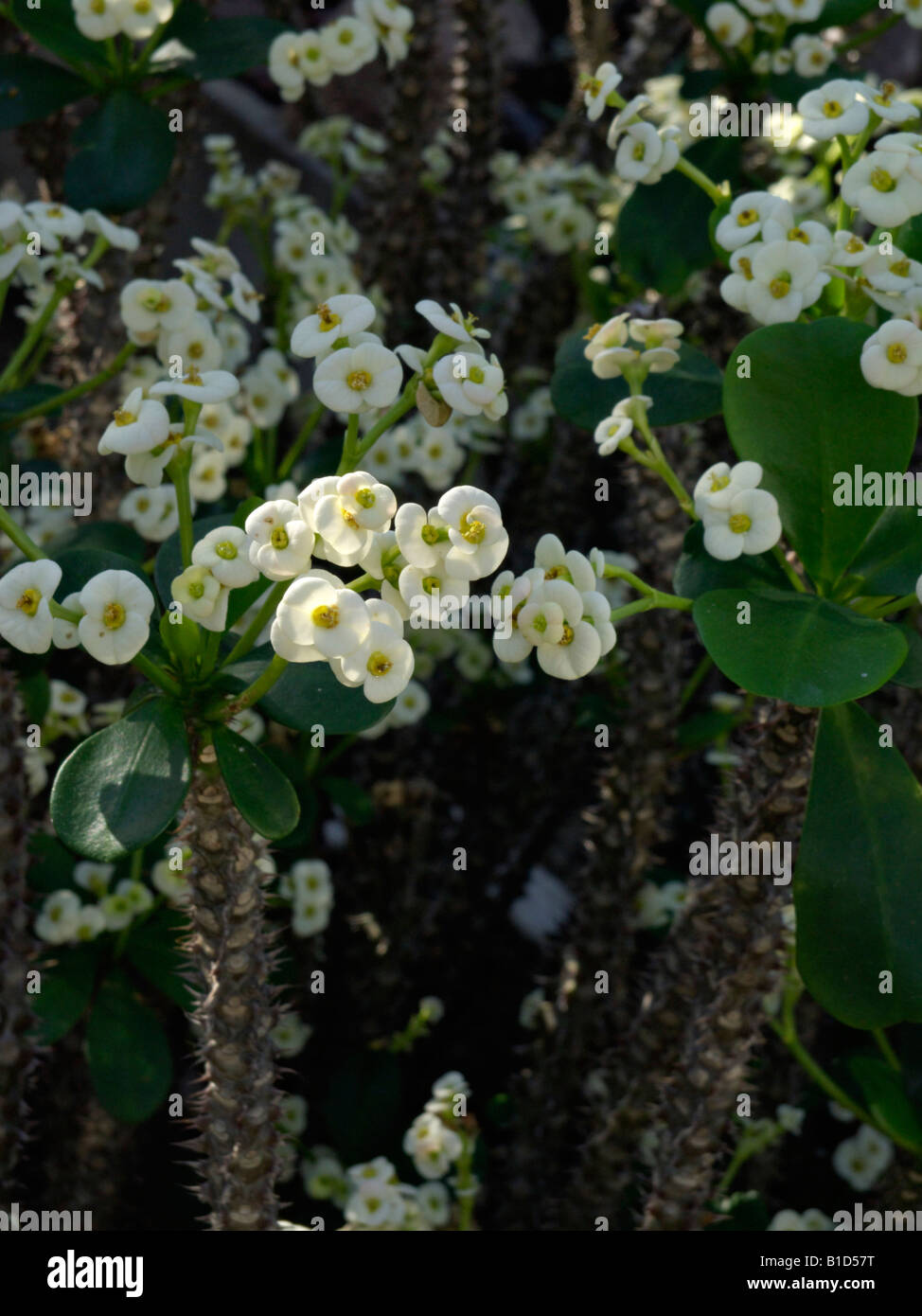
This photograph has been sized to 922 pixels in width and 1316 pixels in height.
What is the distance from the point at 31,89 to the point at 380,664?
1.31 metres

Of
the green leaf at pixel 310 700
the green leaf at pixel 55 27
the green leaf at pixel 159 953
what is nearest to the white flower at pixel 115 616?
the green leaf at pixel 310 700

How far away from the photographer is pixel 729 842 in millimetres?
1353

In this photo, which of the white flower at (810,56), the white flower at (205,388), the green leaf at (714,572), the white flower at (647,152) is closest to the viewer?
the white flower at (205,388)

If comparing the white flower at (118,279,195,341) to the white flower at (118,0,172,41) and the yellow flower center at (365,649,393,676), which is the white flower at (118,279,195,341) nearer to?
the white flower at (118,0,172,41)

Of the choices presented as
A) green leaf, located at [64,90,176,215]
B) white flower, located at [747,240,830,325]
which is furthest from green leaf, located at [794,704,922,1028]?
green leaf, located at [64,90,176,215]

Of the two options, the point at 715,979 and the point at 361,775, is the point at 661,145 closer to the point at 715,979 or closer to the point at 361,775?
the point at 715,979

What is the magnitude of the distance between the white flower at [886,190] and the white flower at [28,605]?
812 millimetres

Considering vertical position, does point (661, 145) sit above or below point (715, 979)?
above

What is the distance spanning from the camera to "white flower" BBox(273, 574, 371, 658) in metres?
0.86

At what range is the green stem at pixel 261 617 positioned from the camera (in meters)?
1.01

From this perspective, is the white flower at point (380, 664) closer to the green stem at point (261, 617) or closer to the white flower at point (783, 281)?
the green stem at point (261, 617)

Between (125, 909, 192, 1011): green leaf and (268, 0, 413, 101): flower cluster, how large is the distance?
49.2 inches
